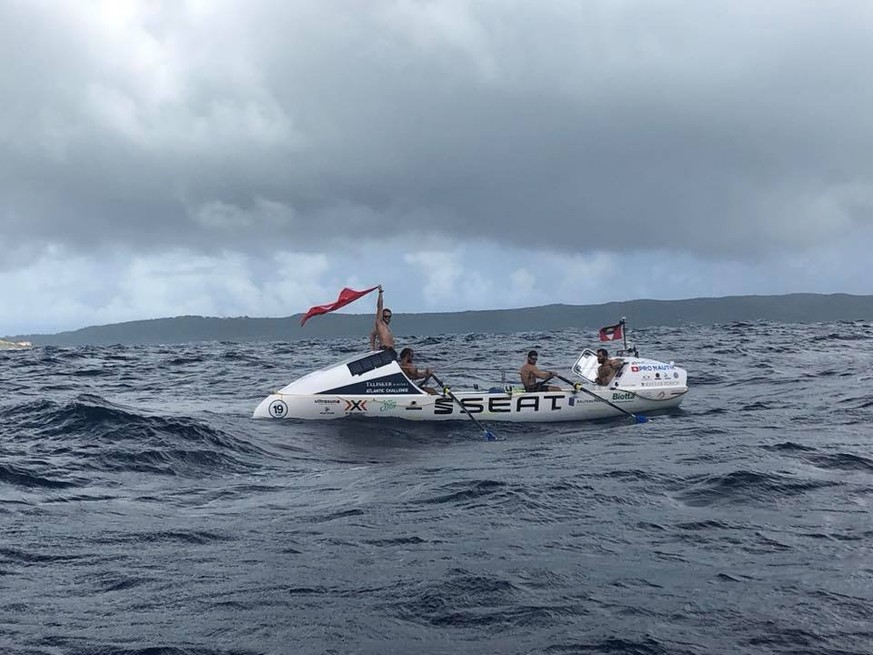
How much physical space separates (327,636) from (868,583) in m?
5.28

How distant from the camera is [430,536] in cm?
995

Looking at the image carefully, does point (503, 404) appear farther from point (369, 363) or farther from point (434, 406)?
point (369, 363)

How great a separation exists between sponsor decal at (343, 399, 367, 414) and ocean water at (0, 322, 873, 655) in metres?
0.58

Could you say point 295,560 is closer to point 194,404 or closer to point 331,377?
point 331,377

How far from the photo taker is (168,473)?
13.9 meters

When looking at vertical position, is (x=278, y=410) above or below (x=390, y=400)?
below

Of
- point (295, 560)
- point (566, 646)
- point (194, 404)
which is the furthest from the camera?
point (194, 404)

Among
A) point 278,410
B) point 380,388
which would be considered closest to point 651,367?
point 380,388

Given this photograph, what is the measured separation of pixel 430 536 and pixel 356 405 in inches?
396

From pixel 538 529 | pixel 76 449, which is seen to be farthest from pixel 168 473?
pixel 538 529

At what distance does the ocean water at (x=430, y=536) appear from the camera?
23.4ft

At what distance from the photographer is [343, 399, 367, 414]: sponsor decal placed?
19.8m

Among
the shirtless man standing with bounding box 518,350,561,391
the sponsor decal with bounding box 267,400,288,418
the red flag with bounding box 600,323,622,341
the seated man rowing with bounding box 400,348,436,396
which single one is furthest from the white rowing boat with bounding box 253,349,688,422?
the red flag with bounding box 600,323,622,341

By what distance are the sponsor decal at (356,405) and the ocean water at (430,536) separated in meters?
0.58
